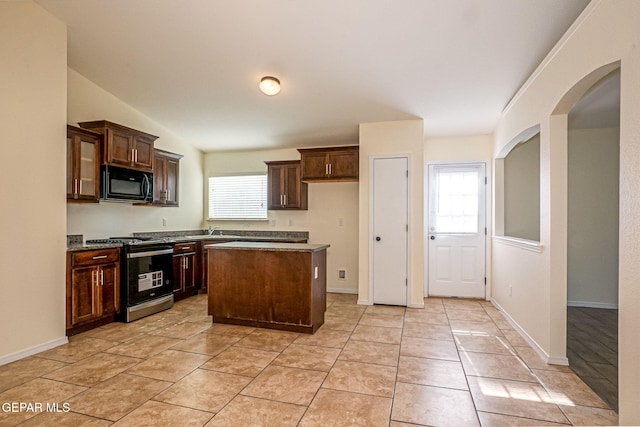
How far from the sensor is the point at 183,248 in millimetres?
4910

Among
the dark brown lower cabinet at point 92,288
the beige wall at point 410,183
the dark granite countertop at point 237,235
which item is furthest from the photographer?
the dark granite countertop at point 237,235

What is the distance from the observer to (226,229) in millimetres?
6137

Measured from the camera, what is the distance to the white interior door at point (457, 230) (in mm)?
4984

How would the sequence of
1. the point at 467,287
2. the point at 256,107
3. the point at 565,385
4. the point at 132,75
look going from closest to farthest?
1. the point at 565,385
2. the point at 132,75
3. the point at 256,107
4. the point at 467,287

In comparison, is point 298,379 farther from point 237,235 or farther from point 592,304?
point 592,304

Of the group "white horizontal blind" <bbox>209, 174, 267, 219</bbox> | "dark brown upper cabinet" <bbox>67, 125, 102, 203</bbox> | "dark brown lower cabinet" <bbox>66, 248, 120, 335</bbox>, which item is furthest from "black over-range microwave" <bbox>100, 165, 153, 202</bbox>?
"white horizontal blind" <bbox>209, 174, 267, 219</bbox>

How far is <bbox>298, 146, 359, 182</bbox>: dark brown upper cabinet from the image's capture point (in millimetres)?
4777

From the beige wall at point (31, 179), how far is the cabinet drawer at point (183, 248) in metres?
1.66

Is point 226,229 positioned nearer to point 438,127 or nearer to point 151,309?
point 151,309

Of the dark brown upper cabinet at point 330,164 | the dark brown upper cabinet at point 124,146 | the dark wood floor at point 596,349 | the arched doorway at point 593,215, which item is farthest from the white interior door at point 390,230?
the dark brown upper cabinet at point 124,146

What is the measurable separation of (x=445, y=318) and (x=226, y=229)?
414cm

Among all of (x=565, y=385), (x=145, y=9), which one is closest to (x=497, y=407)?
(x=565, y=385)

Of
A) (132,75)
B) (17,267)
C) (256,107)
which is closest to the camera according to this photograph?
(17,267)

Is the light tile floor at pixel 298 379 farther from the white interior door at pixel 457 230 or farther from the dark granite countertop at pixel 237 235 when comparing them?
the dark granite countertop at pixel 237 235
